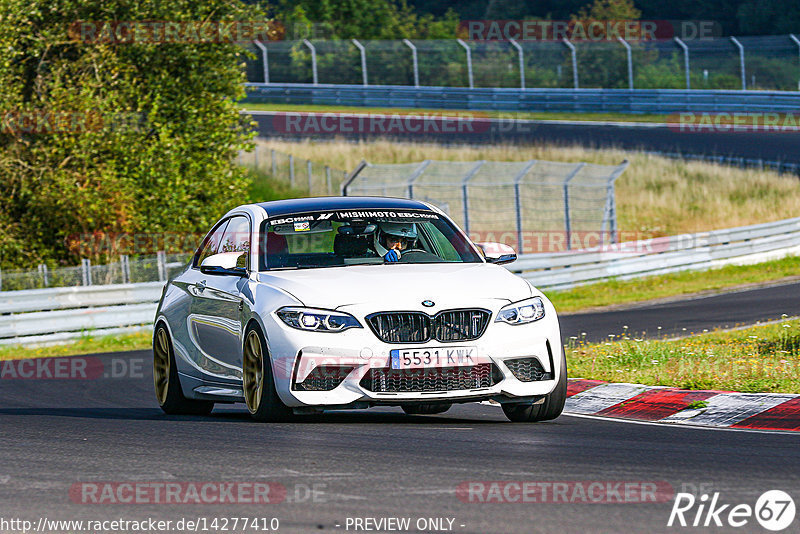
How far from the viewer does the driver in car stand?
30.7 feet

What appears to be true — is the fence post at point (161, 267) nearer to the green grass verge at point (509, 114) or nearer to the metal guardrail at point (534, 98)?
the metal guardrail at point (534, 98)

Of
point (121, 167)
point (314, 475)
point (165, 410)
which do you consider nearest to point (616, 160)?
point (121, 167)

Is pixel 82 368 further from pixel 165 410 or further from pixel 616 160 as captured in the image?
pixel 616 160

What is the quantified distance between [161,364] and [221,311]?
5.10ft

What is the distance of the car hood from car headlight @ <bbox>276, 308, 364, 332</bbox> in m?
0.05

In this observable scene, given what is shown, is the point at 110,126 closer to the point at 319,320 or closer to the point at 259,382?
the point at 259,382

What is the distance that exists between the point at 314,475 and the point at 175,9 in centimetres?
2468

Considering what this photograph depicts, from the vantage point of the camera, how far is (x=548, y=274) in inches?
1053

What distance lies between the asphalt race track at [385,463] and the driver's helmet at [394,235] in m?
1.24

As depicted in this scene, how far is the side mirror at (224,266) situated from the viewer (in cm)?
925

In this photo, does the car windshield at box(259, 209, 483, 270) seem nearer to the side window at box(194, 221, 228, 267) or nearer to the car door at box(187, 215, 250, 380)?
the car door at box(187, 215, 250, 380)

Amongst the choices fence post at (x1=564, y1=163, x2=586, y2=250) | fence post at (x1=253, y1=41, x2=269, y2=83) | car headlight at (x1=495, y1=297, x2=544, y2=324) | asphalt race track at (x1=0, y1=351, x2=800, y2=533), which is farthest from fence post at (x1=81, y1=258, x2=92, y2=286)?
fence post at (x1=253, y1=41, x2=269, y2=83)

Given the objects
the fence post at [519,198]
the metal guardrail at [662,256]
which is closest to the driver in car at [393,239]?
the metal guardrail at [662,256]

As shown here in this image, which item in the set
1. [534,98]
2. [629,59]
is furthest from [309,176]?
[629,59]
